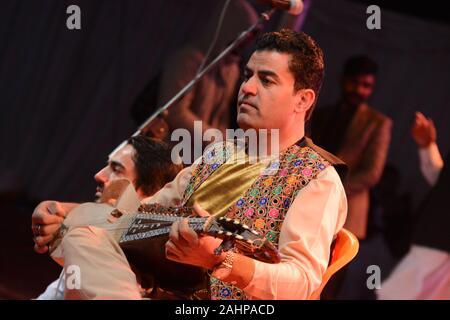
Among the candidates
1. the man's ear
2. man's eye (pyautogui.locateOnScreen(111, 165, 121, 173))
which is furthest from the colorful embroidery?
man's eye (pyautogui.locateOnScreen(111, 165, 121, 173))

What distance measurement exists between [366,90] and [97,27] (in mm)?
1814

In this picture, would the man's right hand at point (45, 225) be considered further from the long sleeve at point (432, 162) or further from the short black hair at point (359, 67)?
the short black hair at point (359, 67)

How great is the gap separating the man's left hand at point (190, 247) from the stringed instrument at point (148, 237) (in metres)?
0.02

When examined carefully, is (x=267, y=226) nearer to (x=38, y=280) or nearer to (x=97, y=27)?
(x=38, y=280)

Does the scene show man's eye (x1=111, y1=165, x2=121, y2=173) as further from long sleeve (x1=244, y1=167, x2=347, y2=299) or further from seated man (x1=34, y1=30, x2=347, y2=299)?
long sleeve (x1=244, y1=167, x2=347, y2=299)

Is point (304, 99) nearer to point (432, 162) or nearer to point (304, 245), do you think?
point (304, 245)

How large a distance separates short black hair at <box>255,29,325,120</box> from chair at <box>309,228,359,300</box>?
47cm

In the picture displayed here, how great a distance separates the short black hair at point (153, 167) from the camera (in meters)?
2.99

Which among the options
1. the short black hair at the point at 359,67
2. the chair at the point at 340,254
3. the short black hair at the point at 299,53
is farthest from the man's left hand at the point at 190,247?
the short black hair at the point at 359,67

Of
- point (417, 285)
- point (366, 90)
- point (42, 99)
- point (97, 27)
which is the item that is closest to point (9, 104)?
point (42, 99)

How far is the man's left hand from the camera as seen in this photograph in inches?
76.5

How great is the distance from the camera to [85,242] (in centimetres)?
211

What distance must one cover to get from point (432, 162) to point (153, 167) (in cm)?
183
